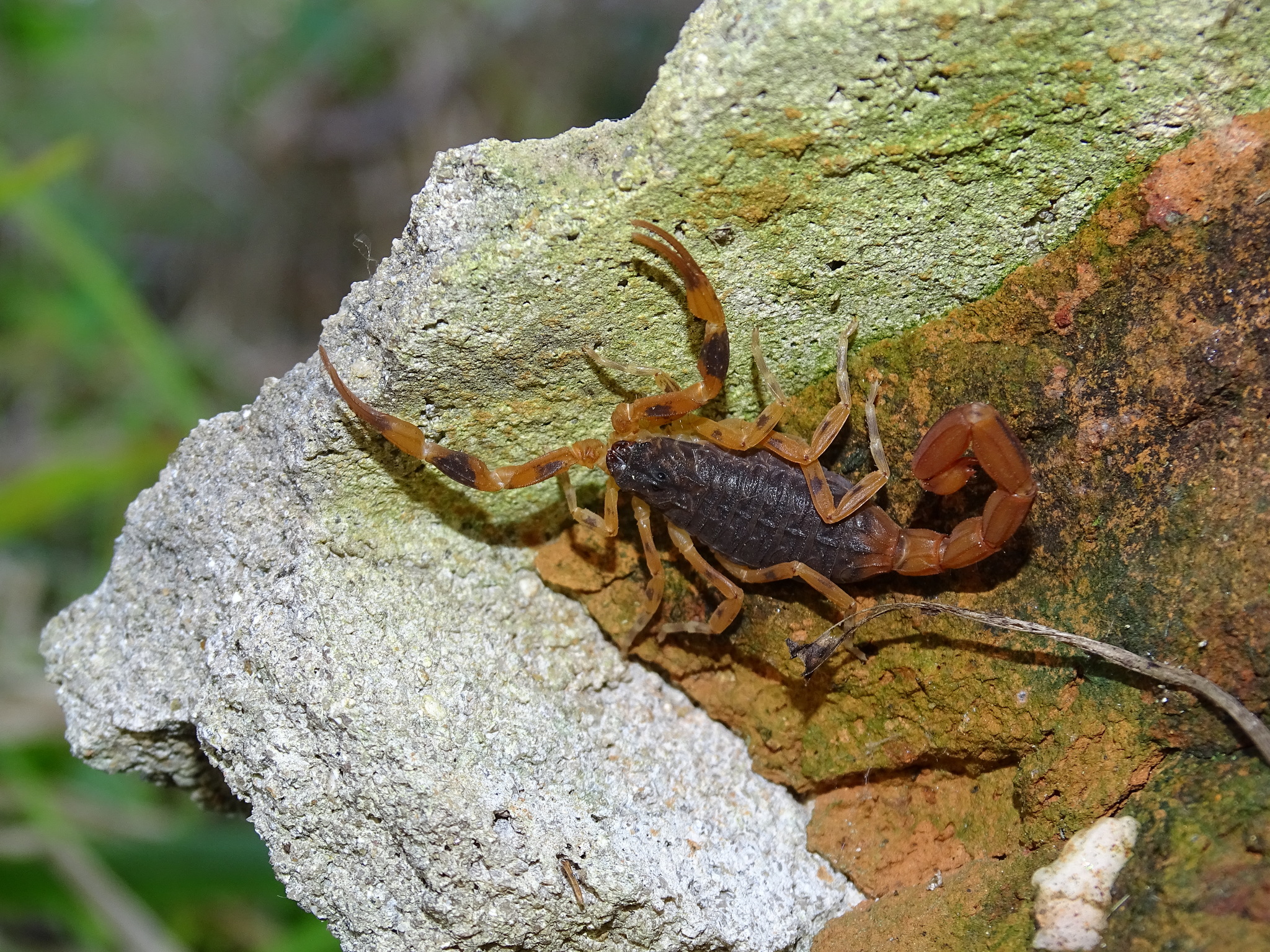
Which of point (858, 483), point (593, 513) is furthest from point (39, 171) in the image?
point (858, 483)

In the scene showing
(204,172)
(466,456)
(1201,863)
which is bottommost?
(1201,863)

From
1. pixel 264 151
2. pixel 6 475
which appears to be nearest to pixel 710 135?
pixel 6 475

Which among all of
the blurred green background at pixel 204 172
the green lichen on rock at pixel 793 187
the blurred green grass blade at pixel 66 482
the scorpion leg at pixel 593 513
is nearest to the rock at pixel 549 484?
the green lichen on rock at pixel 793 187

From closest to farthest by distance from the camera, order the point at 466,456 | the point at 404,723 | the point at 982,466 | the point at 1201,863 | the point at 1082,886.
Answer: the point at 1201,863 → the point at 1082,886 → the point at 982,466 → the point at 404,723 → the point at 466,456

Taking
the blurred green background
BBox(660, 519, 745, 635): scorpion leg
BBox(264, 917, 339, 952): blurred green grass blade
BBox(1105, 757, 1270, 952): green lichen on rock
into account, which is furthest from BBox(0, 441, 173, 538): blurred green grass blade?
BBox(1105, 757, 1270, 952): green lichen on rock

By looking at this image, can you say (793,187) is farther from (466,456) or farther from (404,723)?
(404,723)

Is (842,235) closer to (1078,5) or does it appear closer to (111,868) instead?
(1078,5)

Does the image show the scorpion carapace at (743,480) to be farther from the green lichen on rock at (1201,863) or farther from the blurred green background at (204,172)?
the blurred green background at (204,172)

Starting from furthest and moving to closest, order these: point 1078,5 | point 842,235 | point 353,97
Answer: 1. point 353,97
2. point 842,235
3. point 1078,5
